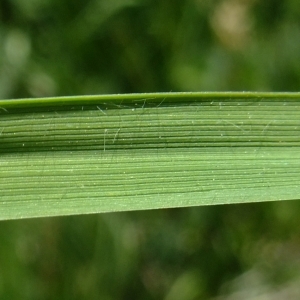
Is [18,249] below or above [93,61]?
below

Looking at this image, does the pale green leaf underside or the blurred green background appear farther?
the blurred green background

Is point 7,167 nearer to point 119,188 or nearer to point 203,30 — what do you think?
point 119,188

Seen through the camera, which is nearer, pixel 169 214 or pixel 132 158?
pixel 132 158

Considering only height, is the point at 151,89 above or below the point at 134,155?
below

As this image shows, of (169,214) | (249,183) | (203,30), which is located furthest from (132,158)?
(203,30)

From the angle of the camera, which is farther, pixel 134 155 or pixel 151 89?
pixel 151 89
